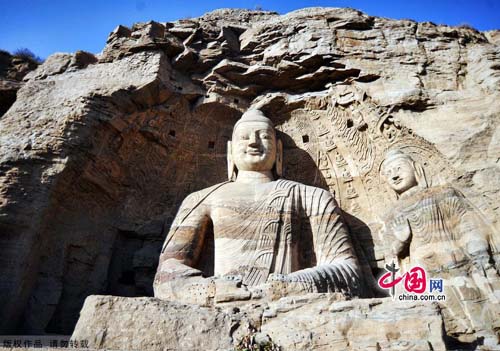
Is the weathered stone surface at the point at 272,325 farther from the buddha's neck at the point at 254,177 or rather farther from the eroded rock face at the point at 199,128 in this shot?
the buddha's neck at the point at 254,177

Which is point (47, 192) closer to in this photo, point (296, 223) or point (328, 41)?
point (296, 223)

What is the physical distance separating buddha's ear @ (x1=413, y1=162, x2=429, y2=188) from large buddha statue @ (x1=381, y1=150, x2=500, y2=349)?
12 mm

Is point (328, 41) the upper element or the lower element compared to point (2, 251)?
upper

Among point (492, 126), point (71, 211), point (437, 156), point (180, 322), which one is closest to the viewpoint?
point (180, 322)

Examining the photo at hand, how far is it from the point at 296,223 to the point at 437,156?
200 centimetres

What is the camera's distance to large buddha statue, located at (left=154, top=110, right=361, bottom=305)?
203 inches

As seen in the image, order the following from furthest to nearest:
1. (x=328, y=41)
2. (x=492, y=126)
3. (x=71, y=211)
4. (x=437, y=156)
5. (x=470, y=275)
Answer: (x=328, y=41) → (x=71, y=211) → (x=437, y=156) → (x=492, y=126) → (x=470, y=275)

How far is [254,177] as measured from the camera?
6730 mm

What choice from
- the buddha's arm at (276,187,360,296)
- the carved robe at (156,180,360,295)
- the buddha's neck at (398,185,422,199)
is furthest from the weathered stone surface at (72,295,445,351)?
the buddha's neck at (398,185,422,199)

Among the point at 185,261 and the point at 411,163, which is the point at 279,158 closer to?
the point at 411,163

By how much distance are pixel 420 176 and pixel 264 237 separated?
2.19m

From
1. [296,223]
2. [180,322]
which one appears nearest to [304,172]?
[296,223]

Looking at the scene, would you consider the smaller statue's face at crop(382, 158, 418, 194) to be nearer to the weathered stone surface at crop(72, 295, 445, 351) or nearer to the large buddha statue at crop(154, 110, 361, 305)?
the large buddha statue at crop(154, 110, 361, 305)

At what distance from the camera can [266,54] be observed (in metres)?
7.54
